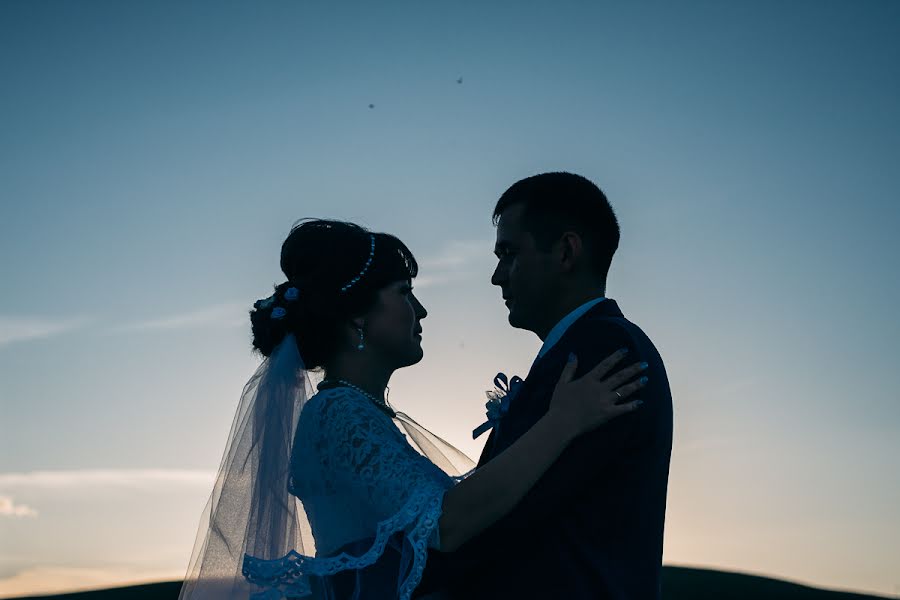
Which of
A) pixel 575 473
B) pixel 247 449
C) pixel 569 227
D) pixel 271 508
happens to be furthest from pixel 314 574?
pixel 569 227

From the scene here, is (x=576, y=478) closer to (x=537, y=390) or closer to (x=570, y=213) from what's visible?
(x=537, y=390)

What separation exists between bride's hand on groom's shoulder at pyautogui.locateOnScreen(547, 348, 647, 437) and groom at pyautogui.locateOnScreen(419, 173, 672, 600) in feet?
0.26

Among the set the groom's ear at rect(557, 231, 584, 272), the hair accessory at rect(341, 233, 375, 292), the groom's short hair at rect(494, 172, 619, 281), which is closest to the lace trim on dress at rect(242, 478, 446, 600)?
the groom's ear at rect(557, 231, 584, 272)

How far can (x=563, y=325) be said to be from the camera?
4.65 metres

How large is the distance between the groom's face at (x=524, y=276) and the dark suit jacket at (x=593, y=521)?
0.46m

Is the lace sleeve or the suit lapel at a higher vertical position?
the suit lapel

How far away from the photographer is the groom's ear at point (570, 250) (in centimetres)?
482

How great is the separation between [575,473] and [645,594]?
638 millimetres

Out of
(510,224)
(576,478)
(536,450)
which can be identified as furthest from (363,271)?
(576,478)

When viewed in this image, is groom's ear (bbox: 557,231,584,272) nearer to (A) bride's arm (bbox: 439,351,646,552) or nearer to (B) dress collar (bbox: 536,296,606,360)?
(B) dress collar (bbox: 536,296,606,360)

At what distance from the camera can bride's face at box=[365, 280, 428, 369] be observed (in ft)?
18.2

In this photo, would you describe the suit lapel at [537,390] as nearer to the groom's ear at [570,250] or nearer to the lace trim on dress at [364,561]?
the groom's ear at [570,250]

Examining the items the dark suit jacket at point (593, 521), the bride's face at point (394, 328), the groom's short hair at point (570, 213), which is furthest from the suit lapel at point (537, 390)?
the bride's face at point (394, 328)

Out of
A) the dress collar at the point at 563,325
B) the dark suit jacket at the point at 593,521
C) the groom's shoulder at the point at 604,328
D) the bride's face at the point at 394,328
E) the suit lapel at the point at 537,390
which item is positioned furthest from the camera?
the bride's face at the point at 394,328
